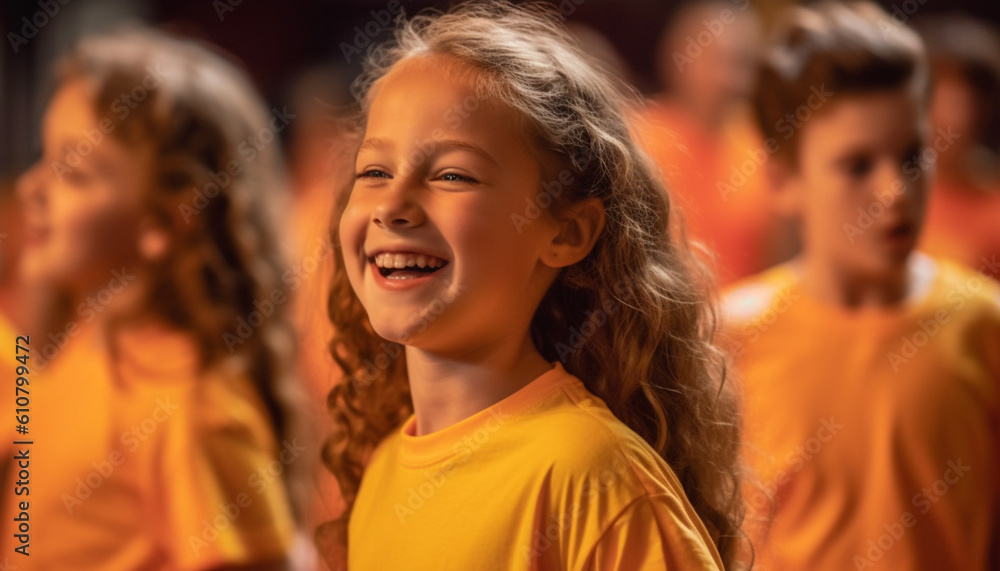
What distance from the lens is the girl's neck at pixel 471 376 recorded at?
1182mm

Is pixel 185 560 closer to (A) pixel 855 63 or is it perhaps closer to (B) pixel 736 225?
(A) pixel 855 63

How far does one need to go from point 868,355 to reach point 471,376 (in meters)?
0.87

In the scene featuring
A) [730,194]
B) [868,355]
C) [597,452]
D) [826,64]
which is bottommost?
[730,194]

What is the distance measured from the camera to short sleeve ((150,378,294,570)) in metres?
1.79

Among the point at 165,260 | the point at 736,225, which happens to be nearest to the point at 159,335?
the point at 165,260

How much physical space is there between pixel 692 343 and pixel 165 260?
1166mm

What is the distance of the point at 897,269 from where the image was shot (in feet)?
5.72

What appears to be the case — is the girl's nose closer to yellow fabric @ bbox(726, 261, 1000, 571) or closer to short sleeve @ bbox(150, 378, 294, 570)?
yellow fabric @ bbox(726, 261, 1000, 571)

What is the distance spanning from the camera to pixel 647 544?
1.02 meters

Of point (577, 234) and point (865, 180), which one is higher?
point (577, 234)

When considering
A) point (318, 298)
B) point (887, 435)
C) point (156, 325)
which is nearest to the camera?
point (318, 298)

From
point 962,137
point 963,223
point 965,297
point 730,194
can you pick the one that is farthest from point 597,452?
point 730,194

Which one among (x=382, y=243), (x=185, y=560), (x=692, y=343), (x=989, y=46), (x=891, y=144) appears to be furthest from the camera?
(x=989, y=46)

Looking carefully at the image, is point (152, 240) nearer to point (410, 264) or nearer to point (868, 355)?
point (410, 264)
